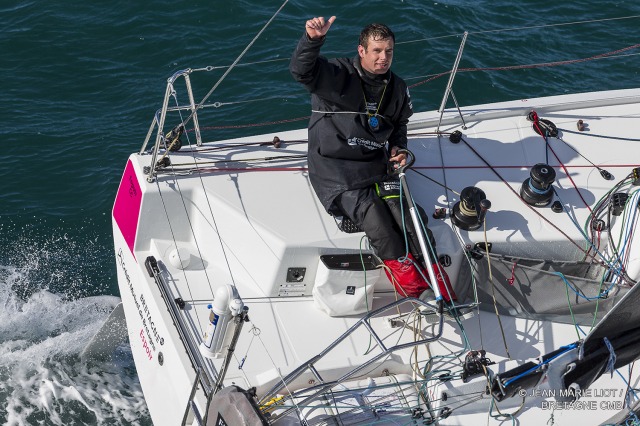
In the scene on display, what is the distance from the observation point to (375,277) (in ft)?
16.7

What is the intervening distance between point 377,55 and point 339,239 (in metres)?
1.07

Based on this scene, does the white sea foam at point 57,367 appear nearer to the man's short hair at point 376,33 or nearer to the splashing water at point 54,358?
the splashing water at point 54,358

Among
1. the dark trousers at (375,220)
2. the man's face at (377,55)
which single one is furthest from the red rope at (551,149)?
the man's face at (377,55)

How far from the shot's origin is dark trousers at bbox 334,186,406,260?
4918 mm

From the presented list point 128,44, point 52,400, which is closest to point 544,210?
point 52,400

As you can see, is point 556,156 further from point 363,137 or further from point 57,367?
point 57,367

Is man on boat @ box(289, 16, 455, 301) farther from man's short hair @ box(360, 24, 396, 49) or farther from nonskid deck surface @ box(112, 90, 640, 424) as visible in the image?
nonskid deck surface @ box(112, 90, 640, 424)

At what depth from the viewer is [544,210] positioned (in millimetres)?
5559

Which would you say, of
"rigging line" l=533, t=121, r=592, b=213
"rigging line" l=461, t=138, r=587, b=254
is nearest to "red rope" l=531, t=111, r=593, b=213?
"rigging line" l=533, t=121, r=592, b=213

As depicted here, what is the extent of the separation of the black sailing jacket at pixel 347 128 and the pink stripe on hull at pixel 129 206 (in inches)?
43.5

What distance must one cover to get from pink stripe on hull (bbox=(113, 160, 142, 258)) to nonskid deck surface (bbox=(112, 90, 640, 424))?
63mm

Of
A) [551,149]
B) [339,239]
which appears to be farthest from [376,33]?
[551,149]

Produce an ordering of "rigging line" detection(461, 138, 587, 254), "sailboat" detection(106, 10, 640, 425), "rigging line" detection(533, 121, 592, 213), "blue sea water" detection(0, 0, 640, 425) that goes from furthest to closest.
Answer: "blue sea water" detection(0, 0, 640, 425), "rigging line" detection(533, 121, 592, 213), "rigging line" detection(461, 138, 587, 254), "sailboat" detection(106, 10, 640, 425)

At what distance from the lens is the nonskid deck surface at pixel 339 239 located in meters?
4.85
